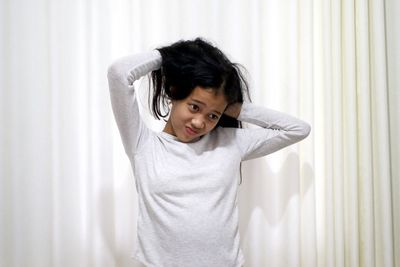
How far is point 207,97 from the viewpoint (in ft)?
2.58

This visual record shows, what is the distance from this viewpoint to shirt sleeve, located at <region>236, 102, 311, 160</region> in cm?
92

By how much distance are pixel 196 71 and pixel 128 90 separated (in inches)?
6.8

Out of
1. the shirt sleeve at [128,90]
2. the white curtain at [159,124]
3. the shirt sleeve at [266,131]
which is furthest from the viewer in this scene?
the white curtain at [159,124]

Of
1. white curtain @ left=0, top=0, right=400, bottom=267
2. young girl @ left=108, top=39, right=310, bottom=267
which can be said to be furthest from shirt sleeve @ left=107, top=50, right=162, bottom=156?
white curtain @ left=0, top=0, right=400, bottom=267

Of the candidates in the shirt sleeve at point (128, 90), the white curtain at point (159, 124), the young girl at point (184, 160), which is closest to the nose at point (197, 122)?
the young girl at point (184, 160)

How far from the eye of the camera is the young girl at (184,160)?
0.79m

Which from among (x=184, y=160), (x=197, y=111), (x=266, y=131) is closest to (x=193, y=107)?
(x=197, y=111)

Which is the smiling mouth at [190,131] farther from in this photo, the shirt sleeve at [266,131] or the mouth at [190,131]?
the shirt sleeve at [266,131]

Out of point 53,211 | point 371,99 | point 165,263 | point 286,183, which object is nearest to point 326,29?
point 371,99

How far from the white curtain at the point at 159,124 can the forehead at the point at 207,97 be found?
0.98 feet

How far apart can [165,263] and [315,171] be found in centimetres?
62

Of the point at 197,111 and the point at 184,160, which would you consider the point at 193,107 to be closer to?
the point at 197,111

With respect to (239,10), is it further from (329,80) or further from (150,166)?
(150,166)

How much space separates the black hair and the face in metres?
0.01
